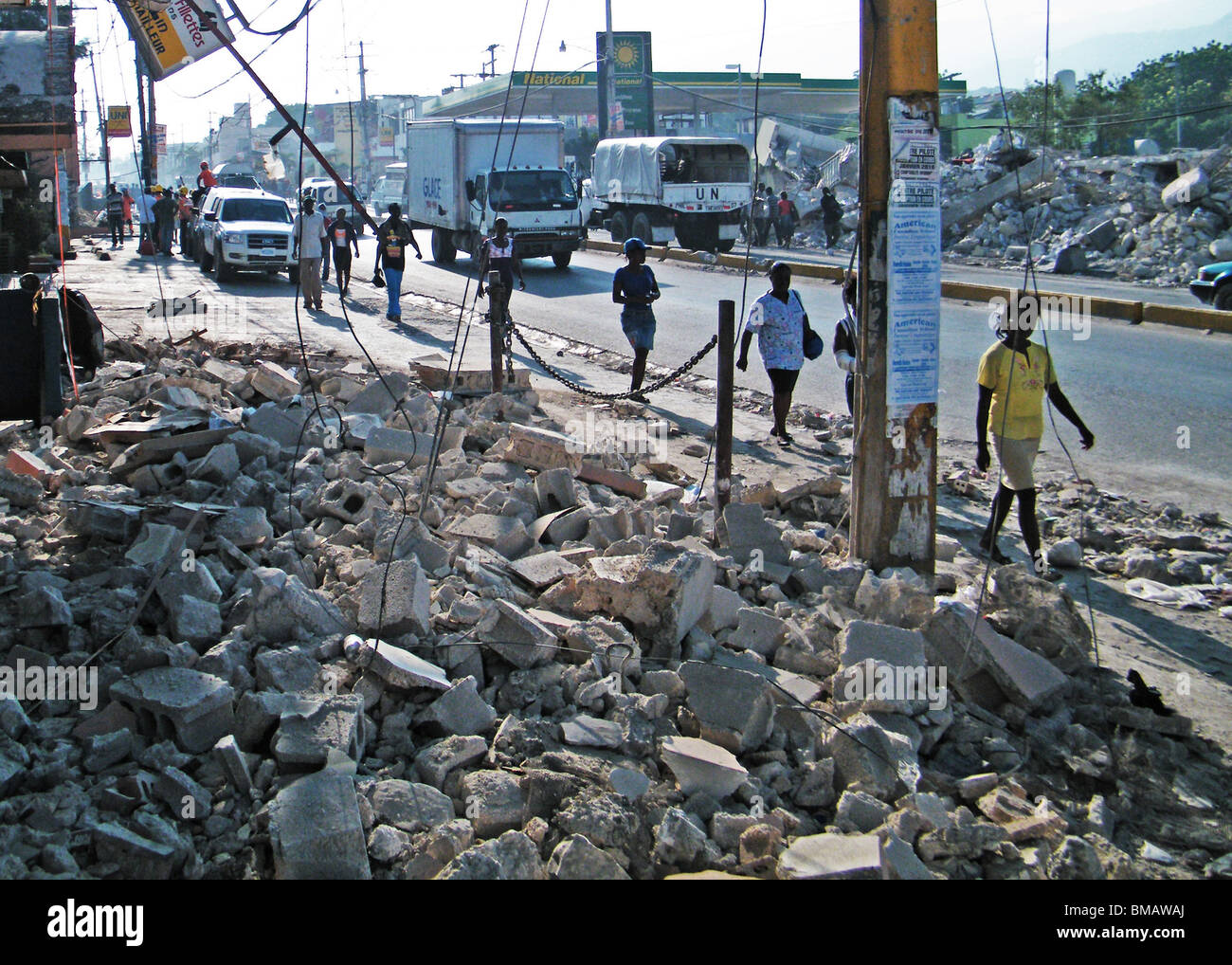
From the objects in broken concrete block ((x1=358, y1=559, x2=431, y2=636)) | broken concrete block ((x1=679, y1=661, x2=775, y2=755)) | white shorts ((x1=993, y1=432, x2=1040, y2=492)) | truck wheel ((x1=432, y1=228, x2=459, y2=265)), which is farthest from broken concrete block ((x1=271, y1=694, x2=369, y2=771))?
truck wheel ((x1=432, y1=228, x2=459, y2=265))

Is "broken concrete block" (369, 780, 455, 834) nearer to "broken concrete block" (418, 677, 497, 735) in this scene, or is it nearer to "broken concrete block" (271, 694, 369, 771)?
"broken concrete block" (271, 694, 369, 771)

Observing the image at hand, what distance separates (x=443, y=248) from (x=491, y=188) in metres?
4.28

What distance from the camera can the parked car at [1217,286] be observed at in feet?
53.7

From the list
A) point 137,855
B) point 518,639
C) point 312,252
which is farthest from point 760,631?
point 312,252

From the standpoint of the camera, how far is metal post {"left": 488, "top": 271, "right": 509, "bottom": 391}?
10242 mm

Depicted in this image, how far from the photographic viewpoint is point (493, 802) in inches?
144

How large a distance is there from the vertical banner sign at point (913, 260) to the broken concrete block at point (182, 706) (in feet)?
11.8

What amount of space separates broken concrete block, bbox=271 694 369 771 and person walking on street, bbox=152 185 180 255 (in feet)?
91.7

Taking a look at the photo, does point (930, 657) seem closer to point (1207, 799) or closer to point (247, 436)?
point (1207, 799)

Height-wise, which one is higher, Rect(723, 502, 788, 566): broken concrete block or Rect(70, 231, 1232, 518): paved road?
Rect(70, 231, 1232, 518): paved road

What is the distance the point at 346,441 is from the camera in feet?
26.5

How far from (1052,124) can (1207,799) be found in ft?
143

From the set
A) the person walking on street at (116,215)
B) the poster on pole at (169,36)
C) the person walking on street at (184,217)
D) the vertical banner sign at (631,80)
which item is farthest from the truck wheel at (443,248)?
the vertical banner sign at (631,80)
